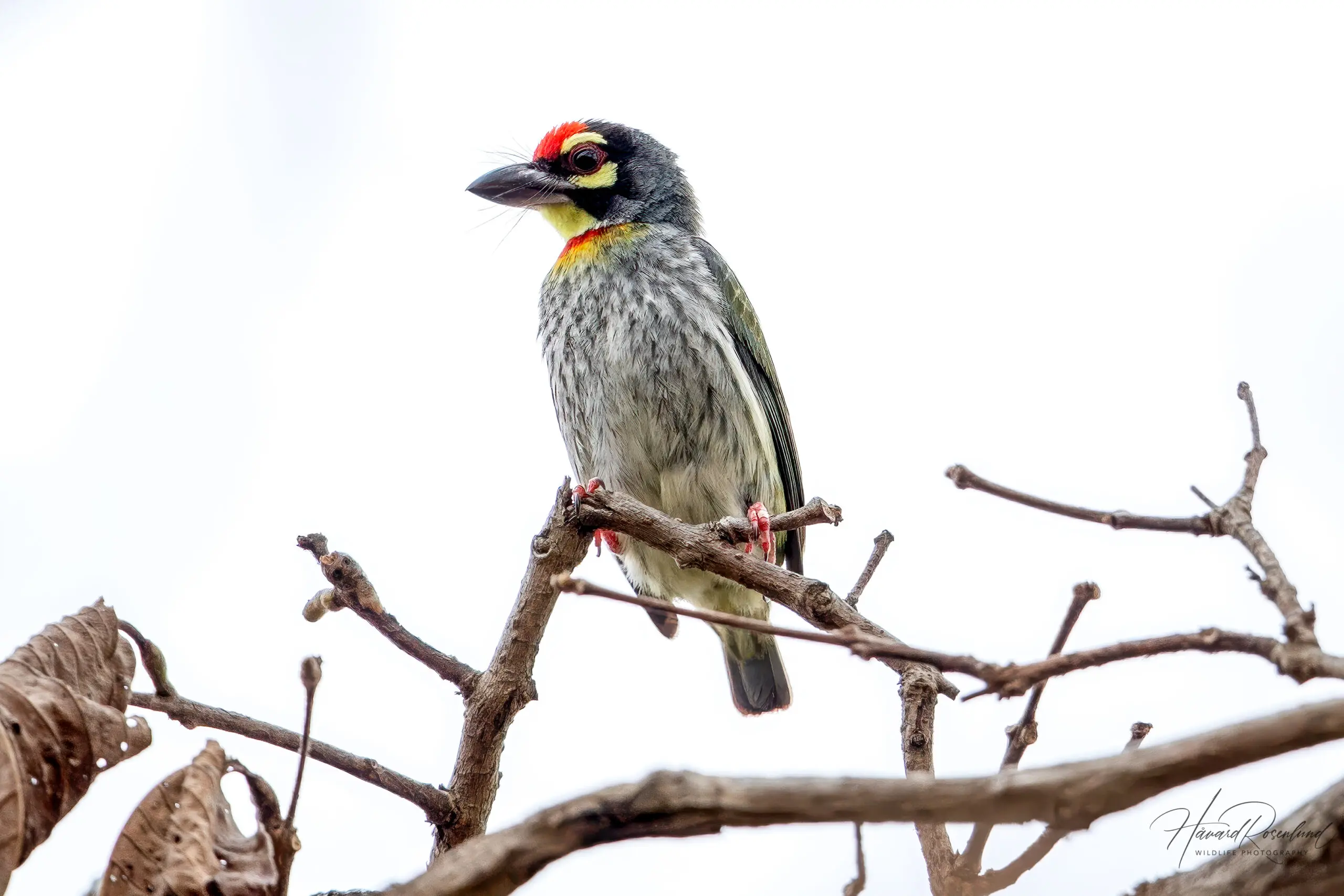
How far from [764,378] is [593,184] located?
3.86 ft

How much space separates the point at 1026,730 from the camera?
1773mm

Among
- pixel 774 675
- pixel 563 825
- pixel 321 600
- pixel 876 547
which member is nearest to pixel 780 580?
pixel 876 547

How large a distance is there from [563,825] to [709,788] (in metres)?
0.16

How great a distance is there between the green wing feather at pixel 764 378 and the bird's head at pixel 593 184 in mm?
355

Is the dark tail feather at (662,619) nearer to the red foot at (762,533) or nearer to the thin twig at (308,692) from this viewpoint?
the red foot at (762,533)

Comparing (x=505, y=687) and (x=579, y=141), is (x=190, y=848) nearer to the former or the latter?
(x=505, y=687)

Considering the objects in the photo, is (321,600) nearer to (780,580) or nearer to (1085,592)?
(780,580)

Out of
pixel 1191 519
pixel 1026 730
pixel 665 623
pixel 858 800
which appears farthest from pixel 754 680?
pixel 858 800

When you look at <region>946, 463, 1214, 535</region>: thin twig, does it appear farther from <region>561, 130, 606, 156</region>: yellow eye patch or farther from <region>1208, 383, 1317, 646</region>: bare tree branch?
<region>561, 130, 606, 156</region>: yellow eye patch

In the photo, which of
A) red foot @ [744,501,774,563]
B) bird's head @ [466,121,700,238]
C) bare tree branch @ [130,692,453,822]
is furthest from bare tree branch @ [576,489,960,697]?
bird's head @ [466,121,700,238]

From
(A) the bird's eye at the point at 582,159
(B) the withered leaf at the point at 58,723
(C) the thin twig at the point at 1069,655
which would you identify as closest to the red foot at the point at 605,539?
(A) the bird's eye at the point at 582,159

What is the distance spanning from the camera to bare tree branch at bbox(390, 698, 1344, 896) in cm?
A: 102

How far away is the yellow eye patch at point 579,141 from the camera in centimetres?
550

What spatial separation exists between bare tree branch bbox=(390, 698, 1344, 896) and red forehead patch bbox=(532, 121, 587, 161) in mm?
4610
